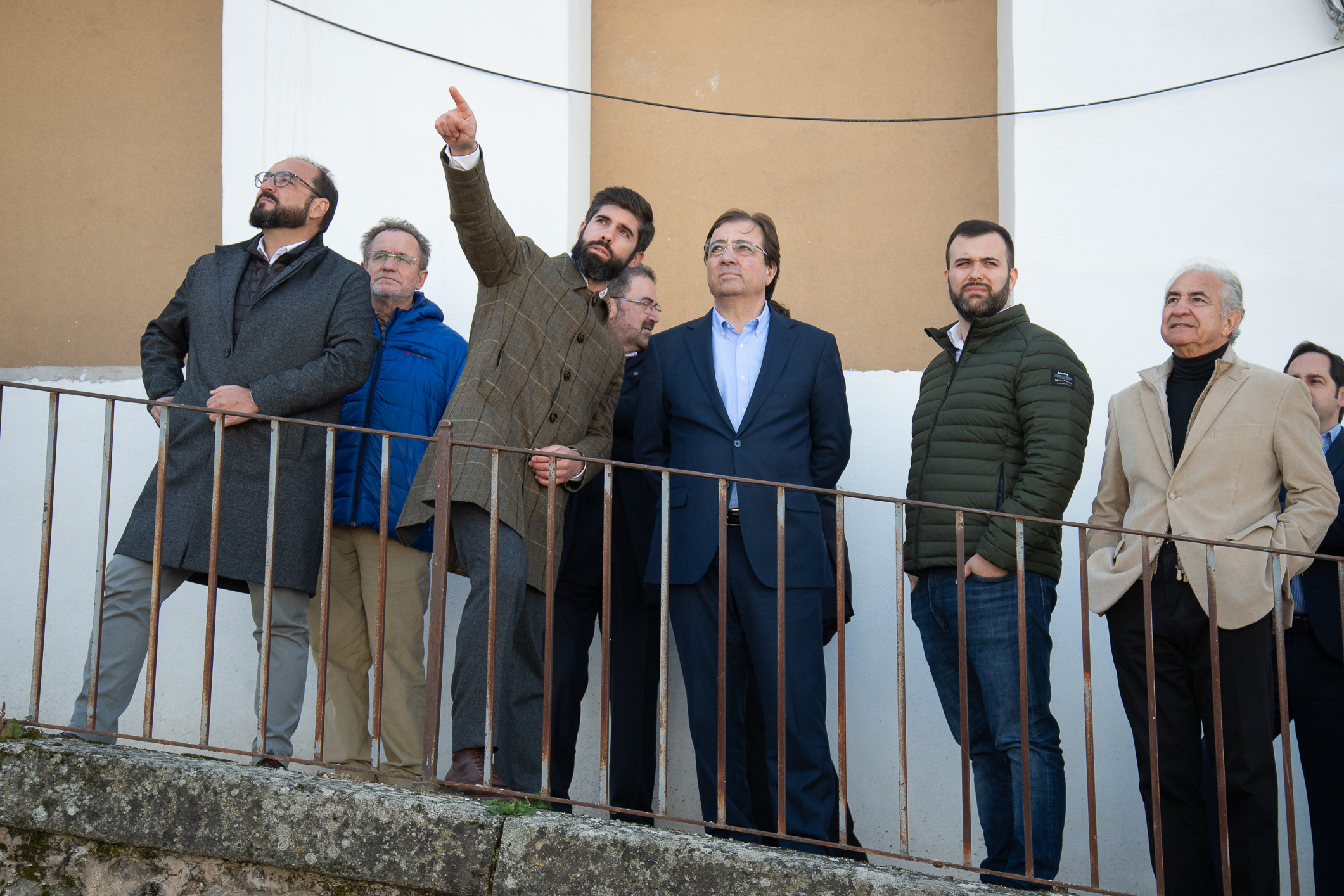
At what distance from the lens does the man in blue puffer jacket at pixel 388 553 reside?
3867mm

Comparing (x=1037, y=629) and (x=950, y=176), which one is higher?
(x=950, y=176)

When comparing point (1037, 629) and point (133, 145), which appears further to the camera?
point (133, 145)

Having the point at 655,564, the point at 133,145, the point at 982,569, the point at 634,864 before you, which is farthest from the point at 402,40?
the point at 634,864

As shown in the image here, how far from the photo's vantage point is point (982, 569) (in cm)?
346

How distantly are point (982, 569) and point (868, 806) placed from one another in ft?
5.16

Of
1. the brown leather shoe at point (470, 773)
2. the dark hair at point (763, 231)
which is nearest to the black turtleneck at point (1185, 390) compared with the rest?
the dark hair at point (763, 231)

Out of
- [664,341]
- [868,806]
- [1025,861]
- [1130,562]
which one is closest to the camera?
[1025,861]

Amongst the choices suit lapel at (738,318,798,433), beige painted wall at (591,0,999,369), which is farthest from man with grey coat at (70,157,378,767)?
beige painted wall at (591,0,999,369)

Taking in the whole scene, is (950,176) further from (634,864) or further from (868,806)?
(634,864)

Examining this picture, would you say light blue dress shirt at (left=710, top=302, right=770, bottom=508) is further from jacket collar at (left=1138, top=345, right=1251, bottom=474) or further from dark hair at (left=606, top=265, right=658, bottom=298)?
jacket collar at (left=1138, top=345, right=1251, bottom=474)

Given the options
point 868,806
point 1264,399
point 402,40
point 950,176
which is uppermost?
point 402,40

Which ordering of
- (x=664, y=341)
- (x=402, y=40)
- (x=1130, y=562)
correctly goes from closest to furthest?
(x=1130, y=562) → (x=664, y=341) → (x=402, y=40)

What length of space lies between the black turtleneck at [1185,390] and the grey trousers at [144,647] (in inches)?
102

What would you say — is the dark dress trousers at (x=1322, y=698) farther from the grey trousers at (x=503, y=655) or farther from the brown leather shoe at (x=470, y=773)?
the brown leather shoe at (x=470, y=773)
